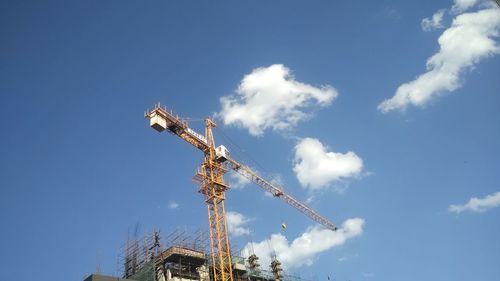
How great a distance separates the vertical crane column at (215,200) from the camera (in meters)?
74.6

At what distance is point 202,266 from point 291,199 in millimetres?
27623

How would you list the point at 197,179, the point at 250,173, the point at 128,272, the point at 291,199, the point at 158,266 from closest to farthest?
1. the point at 158,266
2. the point at 128,272
3. the point at 197,179
4. the point at 250,173
5. the point at 291,199

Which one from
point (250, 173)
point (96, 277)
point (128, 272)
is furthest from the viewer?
point (250, 173)

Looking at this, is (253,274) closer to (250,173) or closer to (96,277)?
(250,173)

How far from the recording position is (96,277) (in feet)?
185

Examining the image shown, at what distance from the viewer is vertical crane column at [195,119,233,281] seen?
74.6 metres

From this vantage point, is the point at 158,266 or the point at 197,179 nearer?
the point at 158,266

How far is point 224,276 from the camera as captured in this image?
242 ft

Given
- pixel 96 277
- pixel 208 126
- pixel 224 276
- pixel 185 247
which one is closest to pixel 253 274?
pixel 224 276

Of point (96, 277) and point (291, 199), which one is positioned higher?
point (291, 199)

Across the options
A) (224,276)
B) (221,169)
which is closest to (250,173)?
(221,169)

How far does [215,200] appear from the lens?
8025 centimetres

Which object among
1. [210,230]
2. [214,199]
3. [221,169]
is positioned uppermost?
[221,169]

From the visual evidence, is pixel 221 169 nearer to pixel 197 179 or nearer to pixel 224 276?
pixel 197 179
